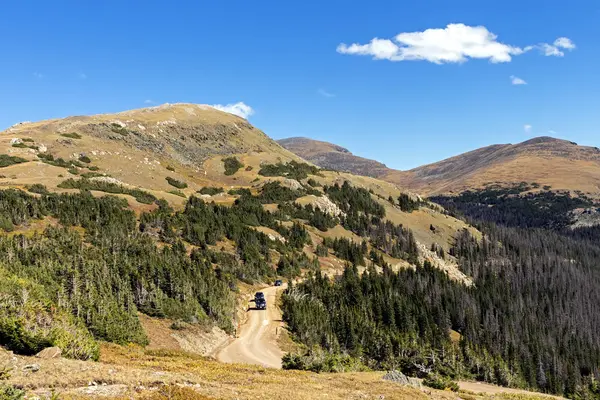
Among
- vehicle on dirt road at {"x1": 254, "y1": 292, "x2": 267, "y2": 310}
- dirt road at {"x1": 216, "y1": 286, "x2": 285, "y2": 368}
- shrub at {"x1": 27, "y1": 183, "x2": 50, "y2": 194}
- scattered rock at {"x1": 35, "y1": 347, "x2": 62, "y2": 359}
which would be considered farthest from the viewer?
shrub at {"x1": 27, "y1": 183, "x2": 50, "y2": 194}

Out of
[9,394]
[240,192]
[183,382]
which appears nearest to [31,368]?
[9,394]

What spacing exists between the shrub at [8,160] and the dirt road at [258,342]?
105312 mm

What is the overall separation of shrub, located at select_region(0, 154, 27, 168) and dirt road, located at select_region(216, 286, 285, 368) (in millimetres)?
105312

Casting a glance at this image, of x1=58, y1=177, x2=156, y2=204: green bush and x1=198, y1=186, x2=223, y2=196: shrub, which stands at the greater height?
x1=198, y1=186, x2=223, y2=196: shrub

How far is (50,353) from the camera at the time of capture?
28016 mm

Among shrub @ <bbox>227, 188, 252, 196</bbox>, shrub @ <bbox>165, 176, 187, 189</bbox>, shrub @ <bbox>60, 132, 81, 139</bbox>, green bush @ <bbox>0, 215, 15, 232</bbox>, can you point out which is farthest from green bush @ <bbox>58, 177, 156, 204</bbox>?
shrub @ <bbox>227, 188, 252, 196</bbox>

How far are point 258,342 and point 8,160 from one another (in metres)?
123

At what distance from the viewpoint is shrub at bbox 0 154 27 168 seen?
432 feet

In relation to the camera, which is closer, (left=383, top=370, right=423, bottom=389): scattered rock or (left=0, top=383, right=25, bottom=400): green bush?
(left=0, top=383, right=25, bottom=400): green bush

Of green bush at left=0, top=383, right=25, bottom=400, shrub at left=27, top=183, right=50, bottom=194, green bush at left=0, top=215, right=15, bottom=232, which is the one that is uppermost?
shrub at left=27, top=183, right=50, bottom=194

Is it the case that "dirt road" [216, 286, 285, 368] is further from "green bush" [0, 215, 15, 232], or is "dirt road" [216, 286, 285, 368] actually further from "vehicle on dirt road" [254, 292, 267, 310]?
"green bush" [0, 215, 15, 232]

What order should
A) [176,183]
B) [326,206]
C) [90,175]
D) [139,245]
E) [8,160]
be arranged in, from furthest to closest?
1. [326,206]
2. [176,183]
3. [90,175]
4. [8,160]
5. [139,245]

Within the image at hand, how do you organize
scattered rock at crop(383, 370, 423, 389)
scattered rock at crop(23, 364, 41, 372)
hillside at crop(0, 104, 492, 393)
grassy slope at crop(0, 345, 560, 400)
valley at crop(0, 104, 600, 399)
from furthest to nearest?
hillside at crop(0, 104, 492, 393) < scattered rock at crop(383, 370, 423, 389) < valley at crop(0, 104, 600, 399) < scattered rock at crop(23, 364, 41, 372) < grassy slope at crop(0, 345, 560, 400)

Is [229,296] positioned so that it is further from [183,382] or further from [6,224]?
[183,382]
